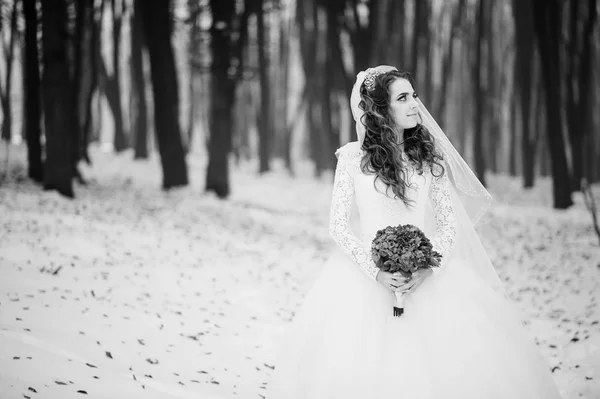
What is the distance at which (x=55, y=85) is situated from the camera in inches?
421

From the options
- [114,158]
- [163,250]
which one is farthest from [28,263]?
[114,158]

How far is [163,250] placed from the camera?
29.7ft

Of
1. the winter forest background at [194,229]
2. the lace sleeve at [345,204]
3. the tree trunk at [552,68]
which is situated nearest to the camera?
the lace sleeve at [345,204]

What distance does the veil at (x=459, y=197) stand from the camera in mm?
3658

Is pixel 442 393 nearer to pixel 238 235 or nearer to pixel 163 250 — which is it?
pixel 163 250

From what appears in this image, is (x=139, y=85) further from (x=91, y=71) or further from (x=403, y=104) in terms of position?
(x=403, y=104)

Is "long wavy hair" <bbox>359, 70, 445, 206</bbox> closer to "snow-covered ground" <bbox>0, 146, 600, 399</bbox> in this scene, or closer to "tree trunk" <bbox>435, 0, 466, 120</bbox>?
"snow-covered ground" <bbox>0, 146, 600, 399</bbox>

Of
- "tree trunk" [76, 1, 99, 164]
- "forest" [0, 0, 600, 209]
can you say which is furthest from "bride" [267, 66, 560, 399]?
"tree trunk" [76, 1, 99, 164]

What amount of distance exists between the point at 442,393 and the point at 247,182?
18.9 meters

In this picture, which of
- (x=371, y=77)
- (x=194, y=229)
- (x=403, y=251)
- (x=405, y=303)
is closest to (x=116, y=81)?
(x=194, y=229)

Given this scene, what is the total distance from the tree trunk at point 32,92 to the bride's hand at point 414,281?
39.6 feet

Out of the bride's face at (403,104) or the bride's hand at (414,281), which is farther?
the bride's face at (403,104)

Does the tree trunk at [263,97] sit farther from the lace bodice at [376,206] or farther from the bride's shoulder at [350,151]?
the lace bodice at [376,206]

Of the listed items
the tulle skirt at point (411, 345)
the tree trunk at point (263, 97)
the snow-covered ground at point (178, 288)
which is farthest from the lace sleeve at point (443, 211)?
the tree trunk at point (263, 97)
